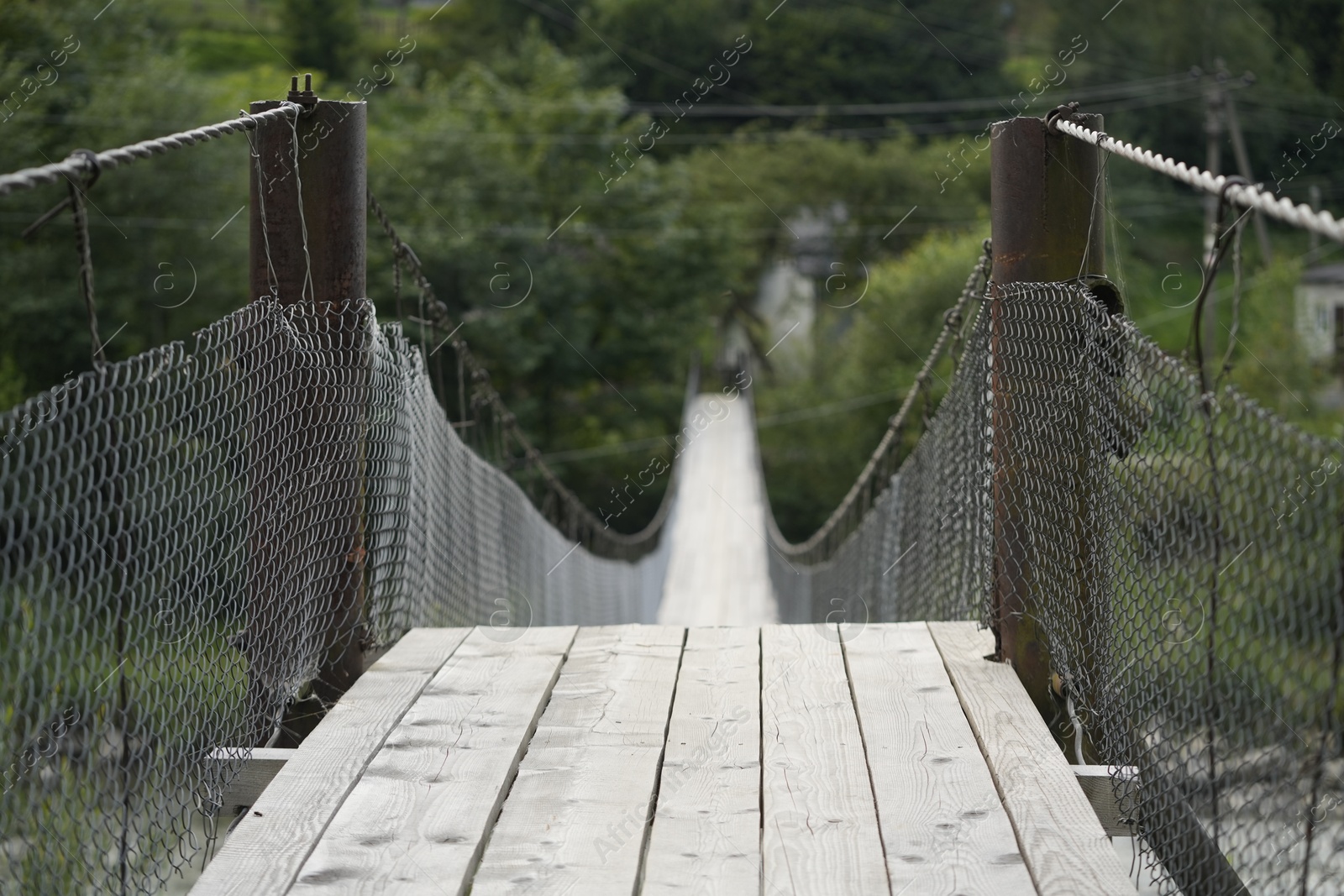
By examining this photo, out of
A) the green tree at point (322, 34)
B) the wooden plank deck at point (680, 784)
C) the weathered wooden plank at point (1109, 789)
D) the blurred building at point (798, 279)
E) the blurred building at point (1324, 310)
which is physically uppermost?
the green tree at point (322, 34)

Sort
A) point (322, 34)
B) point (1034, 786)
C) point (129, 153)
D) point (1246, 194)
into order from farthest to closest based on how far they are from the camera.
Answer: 1. point (322, 34)
2. point (1034, 786)
3. point (129, 153)
4. point (1246, 194)

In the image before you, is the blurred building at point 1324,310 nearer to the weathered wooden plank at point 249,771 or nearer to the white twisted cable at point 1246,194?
the white twisted cable at point 1246,194

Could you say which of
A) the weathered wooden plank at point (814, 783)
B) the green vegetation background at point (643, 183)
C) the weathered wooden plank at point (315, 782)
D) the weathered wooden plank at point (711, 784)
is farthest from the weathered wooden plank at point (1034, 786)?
the green vegetation background at point (643, 183)

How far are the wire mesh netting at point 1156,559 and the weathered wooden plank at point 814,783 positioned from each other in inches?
10.0

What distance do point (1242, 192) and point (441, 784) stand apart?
2.75 feet

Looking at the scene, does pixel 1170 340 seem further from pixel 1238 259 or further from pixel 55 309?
pixel 1238 259

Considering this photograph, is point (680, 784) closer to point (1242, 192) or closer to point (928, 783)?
point (928, 783)

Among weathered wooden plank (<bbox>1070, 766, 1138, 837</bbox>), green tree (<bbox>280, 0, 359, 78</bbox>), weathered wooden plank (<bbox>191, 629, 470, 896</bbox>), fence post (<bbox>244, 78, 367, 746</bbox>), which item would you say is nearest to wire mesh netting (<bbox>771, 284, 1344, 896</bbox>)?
weathered wooden plank (<bbox>1070, 766, 1138, 837</bbox>)

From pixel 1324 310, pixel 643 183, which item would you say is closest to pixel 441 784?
pixel 643 183

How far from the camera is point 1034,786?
118 cm

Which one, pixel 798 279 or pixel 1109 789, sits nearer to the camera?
pixel 1109 789

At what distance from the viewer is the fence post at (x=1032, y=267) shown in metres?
1.54

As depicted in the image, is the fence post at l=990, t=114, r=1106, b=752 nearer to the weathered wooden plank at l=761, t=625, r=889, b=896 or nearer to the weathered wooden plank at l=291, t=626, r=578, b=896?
the weathered wooden plank at l=761, t=625, r=889, b=896

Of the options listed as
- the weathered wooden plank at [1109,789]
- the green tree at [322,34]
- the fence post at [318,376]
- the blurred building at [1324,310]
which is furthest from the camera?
the green tree at [322,34]
